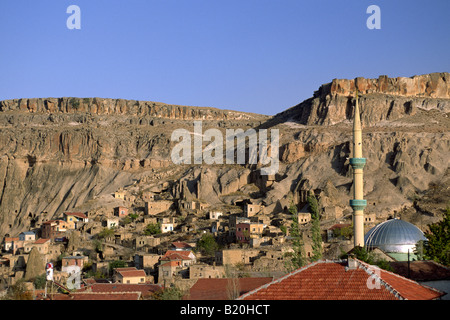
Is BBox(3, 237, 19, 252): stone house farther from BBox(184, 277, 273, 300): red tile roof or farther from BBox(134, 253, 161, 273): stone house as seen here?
BBox(184, 277, 273, 300): red tile roof

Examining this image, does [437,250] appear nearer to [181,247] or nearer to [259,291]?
[259,291]

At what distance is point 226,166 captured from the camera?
104m

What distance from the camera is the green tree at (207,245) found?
65.2 m

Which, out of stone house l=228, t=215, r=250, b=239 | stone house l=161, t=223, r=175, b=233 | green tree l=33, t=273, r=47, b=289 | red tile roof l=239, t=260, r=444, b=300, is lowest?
green tree l=33, t=273, r=47, b=289

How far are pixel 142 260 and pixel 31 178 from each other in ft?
215

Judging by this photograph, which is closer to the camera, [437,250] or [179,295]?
[179,295]

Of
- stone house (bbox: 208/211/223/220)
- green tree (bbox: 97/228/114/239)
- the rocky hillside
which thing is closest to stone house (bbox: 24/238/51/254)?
green tree (bbox: 97/228/114/239)

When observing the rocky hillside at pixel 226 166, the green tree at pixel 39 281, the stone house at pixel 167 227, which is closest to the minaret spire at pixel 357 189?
the green tree at pixel 39 281

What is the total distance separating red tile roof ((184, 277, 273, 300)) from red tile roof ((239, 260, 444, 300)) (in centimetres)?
648

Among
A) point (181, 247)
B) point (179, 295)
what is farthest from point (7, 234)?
point (179, 295)

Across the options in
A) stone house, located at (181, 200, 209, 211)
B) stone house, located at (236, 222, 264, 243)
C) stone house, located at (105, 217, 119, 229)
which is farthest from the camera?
stone house, located at (181, 200, 209, 211)

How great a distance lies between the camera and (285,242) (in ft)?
210

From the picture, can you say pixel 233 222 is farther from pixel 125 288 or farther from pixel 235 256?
pixel 125 288

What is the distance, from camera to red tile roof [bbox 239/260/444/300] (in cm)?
2419
